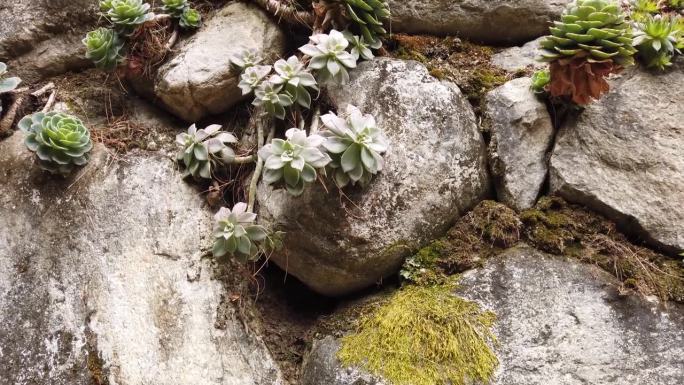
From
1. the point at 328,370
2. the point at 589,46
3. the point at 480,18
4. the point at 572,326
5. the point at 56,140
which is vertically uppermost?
the point at 589,46

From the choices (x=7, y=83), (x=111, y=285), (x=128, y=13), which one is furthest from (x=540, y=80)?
(x=7, y=83)

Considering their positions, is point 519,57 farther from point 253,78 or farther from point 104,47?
point 104,47

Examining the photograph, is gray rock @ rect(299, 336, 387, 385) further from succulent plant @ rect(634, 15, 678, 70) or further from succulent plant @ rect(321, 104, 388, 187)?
succulent plant @ rect(634, 15, 678, 70)

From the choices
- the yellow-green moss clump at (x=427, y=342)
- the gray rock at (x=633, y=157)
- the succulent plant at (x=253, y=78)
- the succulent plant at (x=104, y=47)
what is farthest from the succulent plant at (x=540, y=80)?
the succulent plant at (x=104, y=47)

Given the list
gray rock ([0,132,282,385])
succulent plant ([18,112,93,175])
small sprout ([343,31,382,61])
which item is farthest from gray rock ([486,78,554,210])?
succulent plant ([18,112,93,175])

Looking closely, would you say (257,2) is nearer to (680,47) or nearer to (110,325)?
(110,325)

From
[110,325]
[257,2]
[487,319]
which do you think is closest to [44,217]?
[110,325]
